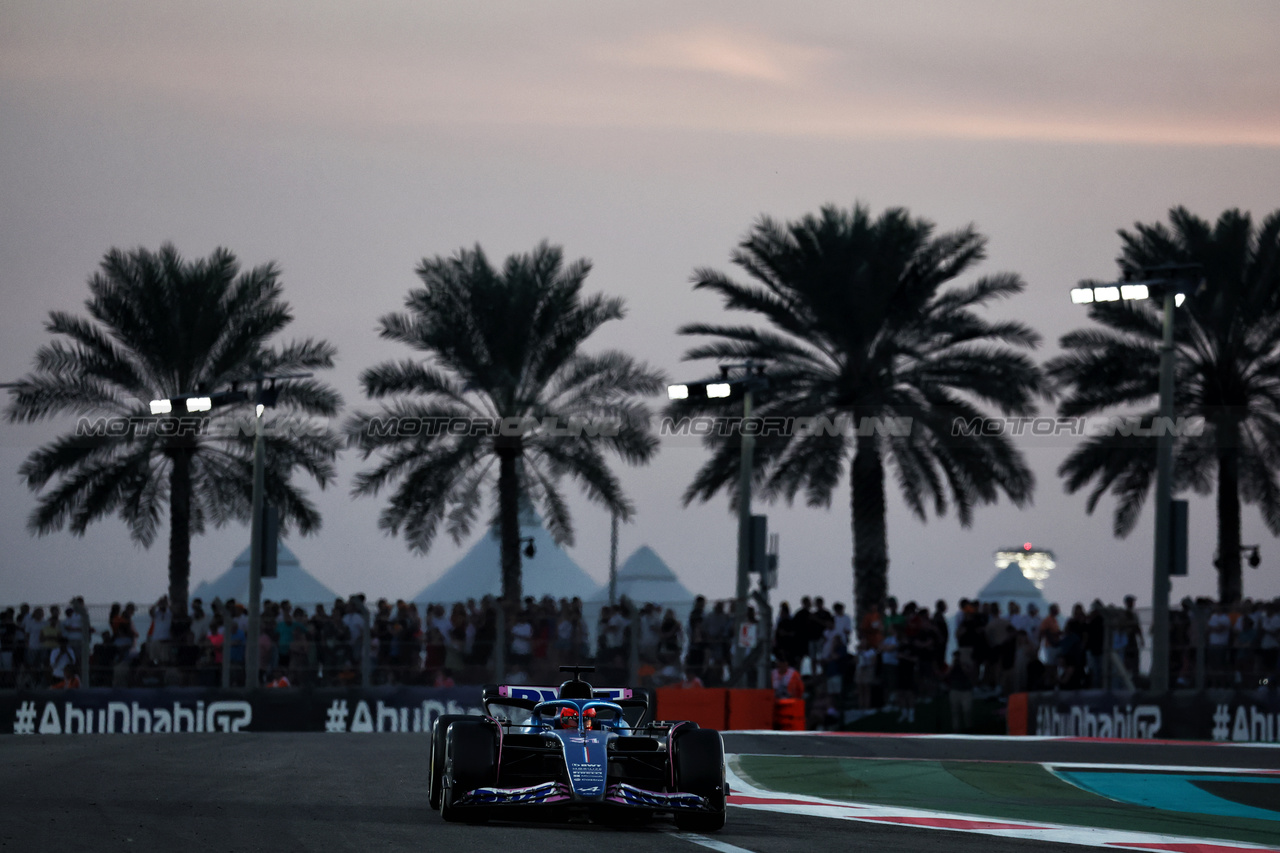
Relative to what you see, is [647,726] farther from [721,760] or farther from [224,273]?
[224,273]

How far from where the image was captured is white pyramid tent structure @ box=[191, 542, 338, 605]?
46250 mm

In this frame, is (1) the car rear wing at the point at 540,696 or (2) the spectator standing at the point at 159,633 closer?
(1) the car rear wing at the point at 540,696

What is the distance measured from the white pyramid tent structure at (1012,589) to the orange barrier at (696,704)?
27387 mm

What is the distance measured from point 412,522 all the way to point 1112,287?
47.9 ft

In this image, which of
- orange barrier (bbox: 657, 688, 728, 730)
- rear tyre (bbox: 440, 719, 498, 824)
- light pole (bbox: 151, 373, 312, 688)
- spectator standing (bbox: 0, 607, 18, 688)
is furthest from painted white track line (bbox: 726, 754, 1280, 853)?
spectator standing (bbox: 0, 607, 18, 688)

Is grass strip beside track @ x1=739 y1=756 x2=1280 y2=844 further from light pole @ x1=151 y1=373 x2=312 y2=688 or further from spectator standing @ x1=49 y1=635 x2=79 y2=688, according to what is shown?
spectator standing @ x1=49 y1=635 x2=79 y2=688

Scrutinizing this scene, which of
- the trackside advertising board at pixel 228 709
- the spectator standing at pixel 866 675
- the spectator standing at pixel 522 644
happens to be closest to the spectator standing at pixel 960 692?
the spectator standing at pixel 866 675

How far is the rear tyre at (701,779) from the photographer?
9.80 m

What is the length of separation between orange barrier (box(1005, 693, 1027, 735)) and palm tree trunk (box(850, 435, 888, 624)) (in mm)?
10531

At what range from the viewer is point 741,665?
2366 cm

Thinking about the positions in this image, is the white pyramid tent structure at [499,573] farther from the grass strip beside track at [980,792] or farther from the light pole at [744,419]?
the grass strip beside track at [980,792]

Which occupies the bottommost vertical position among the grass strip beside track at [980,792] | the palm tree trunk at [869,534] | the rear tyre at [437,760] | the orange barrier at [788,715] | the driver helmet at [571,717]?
the orange barrier at [788,715]

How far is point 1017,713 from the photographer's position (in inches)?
890

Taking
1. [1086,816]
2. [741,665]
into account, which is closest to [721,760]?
[1086,816]
